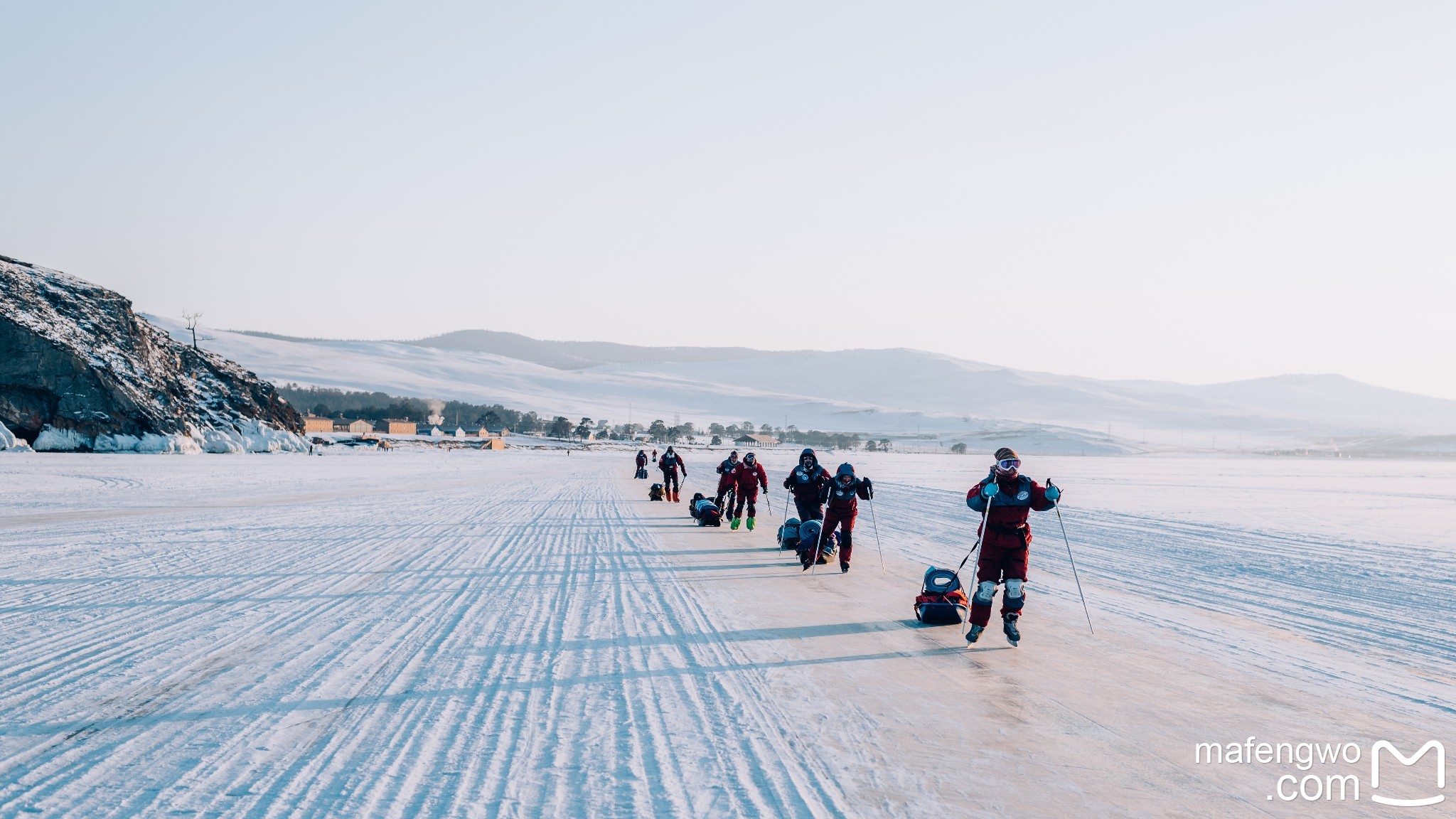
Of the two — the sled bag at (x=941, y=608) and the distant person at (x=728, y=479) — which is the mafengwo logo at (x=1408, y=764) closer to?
the sled bag at (x=941, y=608)

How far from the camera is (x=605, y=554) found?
542 inches

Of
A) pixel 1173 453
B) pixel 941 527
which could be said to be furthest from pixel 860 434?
pixel 941 527

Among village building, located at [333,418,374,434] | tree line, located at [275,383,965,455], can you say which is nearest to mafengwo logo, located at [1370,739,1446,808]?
tree line, located at [275,383,965,455]

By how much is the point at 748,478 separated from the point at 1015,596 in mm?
10437

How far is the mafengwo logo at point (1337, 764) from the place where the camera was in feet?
15.4

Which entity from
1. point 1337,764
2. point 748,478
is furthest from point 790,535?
point 1337,764

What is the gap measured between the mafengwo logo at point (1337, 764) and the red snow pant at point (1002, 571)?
2.59 metres

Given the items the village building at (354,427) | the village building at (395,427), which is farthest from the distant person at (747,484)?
the village building at (395,427)

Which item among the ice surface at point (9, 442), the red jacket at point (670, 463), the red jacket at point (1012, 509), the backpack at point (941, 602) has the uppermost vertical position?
the red jacket at point (1012, 509)

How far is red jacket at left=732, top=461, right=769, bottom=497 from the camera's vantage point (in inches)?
710

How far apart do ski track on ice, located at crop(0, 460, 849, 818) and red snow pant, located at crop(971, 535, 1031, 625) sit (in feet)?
7.74

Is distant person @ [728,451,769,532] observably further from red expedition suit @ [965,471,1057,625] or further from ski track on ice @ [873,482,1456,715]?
red expedition suit @ [965,471,1057,625]

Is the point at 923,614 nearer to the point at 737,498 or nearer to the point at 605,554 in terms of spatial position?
the point at 605,554

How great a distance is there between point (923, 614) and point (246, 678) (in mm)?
6043
